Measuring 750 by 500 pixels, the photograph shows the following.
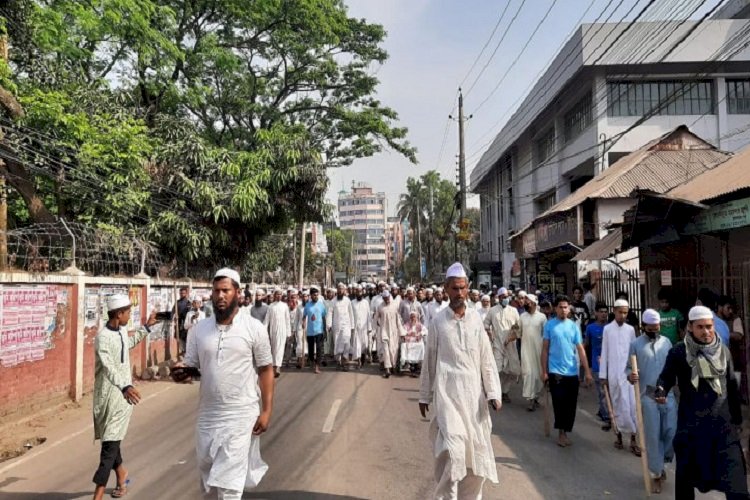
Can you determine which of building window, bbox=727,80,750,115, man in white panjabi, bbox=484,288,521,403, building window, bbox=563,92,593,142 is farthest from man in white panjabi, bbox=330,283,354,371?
building window, bbox=727,80,750,115

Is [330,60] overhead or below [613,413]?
overhead

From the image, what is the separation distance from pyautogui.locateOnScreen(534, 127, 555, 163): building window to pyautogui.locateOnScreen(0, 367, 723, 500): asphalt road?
83.0ft

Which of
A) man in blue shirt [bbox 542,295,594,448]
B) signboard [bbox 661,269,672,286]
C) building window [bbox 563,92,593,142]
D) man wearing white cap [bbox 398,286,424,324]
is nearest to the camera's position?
man in blue shirt [bbox 542,295,594,448]

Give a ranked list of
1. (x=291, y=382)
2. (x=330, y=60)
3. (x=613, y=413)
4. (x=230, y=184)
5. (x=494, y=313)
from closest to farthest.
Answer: (x=613, y=413)
(x=494, y=313)
(x=291, y=382)
(x=230, y=184)
(x=330, y=60)

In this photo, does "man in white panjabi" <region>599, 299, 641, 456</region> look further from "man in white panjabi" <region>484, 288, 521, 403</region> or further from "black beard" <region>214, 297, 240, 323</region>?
"black beard" <region>214, 297, 240, 323</region>

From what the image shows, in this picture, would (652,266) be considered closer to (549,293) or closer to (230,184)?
(549,293)

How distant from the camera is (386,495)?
17.0 feet

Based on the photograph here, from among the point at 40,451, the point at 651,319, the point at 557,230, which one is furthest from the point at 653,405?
the point at 557,230

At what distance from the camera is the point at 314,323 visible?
13383 millimetres

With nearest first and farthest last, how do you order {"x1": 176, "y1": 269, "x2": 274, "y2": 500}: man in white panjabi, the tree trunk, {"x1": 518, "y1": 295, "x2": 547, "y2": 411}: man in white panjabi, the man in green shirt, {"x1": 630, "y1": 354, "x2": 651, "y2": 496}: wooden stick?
{"x1": 176, "y1": 269, "x2": 274, "y2": 500}: man in white panjabi, {"x1": 630, "y1": 354, "x2": 651, "y2": 496}: wooden stick, the man in green shirt, {"x1": 518, "y1": 295, "x2": 547, "y2": 411}: man in white panjabi, the tree trunk

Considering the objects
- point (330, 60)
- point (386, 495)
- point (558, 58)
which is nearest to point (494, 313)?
point (386, 495)

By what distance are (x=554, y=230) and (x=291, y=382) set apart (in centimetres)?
1117

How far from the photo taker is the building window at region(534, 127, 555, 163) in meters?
32.7

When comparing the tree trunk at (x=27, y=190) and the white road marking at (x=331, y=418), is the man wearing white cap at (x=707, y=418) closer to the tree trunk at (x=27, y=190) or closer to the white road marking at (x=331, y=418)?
the white road marking at (x=331, y=418)
